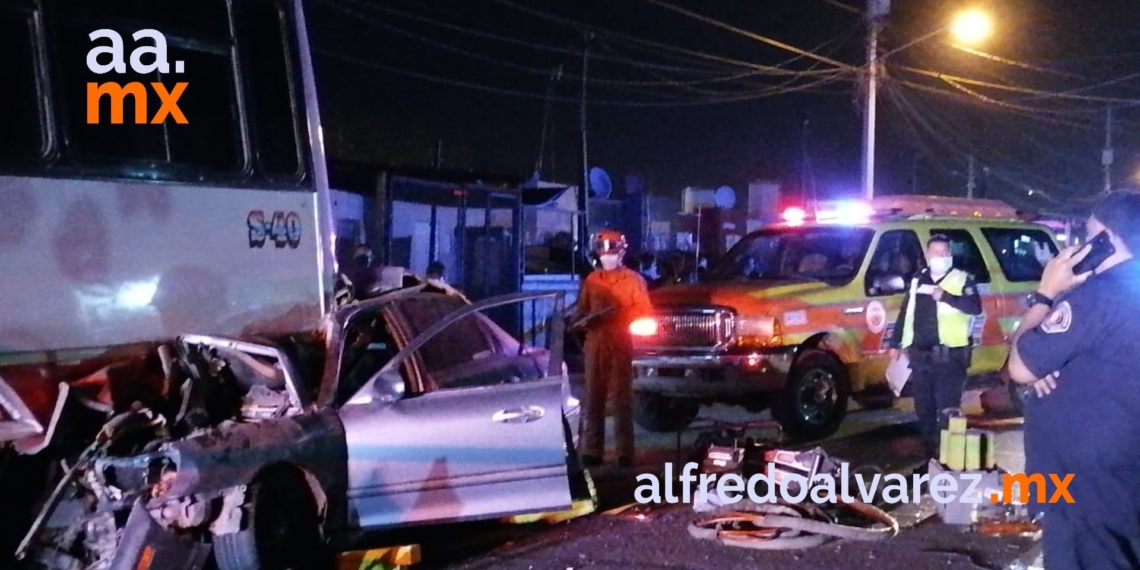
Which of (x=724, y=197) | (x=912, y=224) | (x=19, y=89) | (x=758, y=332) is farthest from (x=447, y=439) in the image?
(x=724, y=197)

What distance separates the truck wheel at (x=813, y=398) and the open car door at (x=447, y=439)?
141 inches

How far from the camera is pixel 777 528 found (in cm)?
680

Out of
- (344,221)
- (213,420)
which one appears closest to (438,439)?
(213,420)

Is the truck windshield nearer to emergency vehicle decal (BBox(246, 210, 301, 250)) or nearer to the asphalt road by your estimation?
the asphalt road

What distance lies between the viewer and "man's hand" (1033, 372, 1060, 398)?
400 cm

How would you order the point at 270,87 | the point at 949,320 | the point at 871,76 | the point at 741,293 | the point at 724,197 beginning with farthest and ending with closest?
the point at 724,197
the point at 871,76
the point at 741,293
the point at 949,320
the point at 270,87

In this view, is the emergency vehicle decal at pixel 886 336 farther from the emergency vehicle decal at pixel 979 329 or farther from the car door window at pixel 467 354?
the car door window at pixel 467 354

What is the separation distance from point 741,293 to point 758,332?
37cm

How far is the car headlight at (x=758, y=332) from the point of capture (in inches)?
389

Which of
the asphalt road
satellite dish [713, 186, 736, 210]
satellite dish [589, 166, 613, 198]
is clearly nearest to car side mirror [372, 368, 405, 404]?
the asphalt road

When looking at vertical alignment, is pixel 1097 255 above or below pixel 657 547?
above

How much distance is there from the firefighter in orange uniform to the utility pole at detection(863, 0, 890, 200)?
11904mm

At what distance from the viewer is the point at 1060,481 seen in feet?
12.9

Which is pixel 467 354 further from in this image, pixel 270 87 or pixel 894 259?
pixel 894 259
